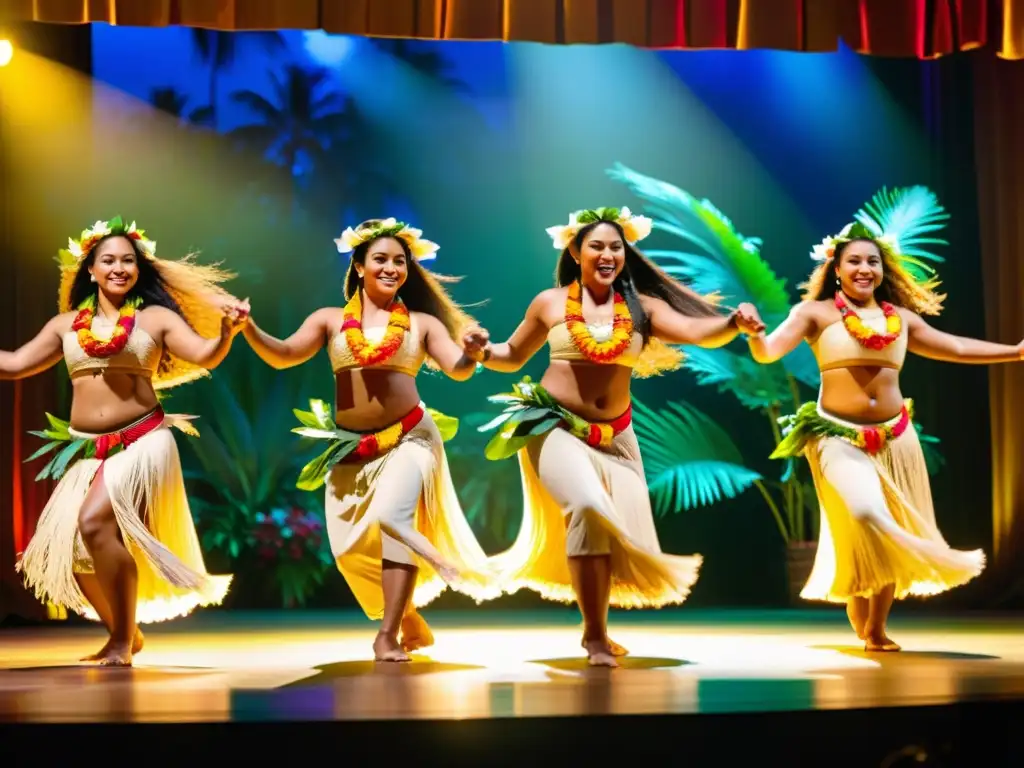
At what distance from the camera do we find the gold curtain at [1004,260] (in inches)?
253

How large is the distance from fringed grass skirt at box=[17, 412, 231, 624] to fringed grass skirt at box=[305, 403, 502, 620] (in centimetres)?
→ 41

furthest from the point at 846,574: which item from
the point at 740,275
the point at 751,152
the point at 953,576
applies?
the point at 751,152

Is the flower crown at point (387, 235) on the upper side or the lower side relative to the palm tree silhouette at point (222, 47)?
lower

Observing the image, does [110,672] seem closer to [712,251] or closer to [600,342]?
[600,342]

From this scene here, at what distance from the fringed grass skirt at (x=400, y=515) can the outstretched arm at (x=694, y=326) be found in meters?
0.76

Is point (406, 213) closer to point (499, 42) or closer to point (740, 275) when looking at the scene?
point (499, 42)

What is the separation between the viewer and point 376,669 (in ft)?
12.1

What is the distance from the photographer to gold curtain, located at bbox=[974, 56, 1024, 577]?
6422 mm

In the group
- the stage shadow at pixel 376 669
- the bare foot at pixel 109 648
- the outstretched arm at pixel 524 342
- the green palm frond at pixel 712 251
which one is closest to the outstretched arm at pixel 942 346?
the outstretched arm at pixel 524 342

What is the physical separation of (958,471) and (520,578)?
3.41 meters

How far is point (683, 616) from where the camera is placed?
609 centimetres

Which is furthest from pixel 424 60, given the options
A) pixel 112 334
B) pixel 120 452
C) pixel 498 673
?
pixel 498 673

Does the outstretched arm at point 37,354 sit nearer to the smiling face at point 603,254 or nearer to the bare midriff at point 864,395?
the smiling face at point 603,254

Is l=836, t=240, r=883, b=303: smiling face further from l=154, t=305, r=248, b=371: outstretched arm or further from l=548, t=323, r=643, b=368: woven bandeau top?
l=154, t=305, r=248, b=371: outstretched arm
